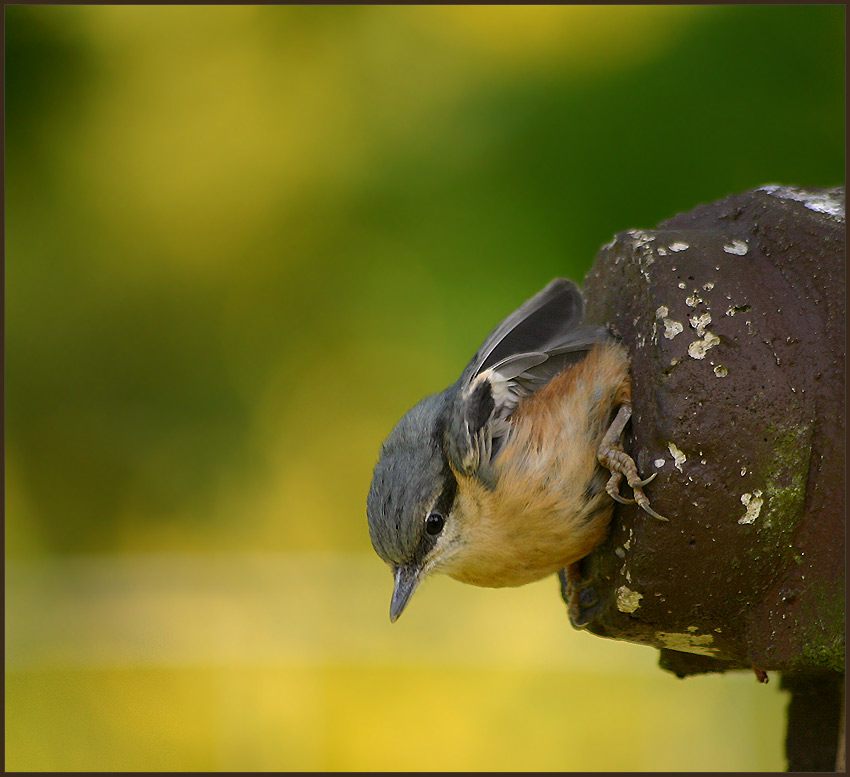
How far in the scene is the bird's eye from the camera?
2.22 m

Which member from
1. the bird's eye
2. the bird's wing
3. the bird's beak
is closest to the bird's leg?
the bird's wing

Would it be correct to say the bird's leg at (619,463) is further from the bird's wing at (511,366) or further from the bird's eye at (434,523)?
the bird's eye at (434,523)

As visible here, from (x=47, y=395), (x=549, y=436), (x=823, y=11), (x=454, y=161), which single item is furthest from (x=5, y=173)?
(x=549, y=436)

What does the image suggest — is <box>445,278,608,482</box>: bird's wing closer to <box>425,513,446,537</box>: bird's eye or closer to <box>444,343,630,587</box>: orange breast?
<box>444,343,630,587</box>: orange breast

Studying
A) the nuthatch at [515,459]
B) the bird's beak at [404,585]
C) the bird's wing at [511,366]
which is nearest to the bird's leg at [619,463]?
the nuthatch at [515,459]

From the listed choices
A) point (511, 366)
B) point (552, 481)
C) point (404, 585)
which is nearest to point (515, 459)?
point (552, 481)

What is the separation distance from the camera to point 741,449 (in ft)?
6.28

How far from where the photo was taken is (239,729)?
5559 mm

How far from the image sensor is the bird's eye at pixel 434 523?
2.22 metres

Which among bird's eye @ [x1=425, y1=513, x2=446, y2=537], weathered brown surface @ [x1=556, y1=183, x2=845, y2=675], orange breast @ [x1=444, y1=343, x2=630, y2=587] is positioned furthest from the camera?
bird's eye @ [x1=425, y1=513, x2=446, y2=537]

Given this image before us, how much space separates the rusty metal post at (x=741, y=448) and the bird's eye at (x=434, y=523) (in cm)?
39

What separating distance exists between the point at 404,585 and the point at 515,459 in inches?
17.0

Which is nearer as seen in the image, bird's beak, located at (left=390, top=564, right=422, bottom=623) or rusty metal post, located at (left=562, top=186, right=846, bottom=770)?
rusty metal post, located at (left=562, top=186, right=846, bottom=770)

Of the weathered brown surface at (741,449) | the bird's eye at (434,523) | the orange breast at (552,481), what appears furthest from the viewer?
the bird's eye at (434,523)
